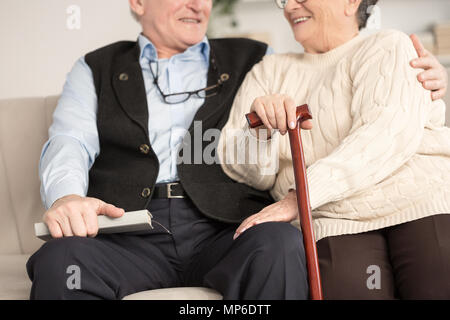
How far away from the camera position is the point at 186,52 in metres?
1.91

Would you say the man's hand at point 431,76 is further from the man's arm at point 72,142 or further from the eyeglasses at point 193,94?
the man's arm at point 72,142

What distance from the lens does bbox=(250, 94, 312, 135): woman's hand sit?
136cm

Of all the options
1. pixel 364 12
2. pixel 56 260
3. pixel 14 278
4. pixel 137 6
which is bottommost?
pixel 14 278

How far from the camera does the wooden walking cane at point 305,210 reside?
126 cm

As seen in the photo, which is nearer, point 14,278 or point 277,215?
point 277,215

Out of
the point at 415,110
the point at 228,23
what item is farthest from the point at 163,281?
the point at 228,23

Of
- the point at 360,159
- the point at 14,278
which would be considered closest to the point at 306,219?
the point at 360,159

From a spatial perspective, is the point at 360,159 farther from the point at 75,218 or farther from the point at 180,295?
the point at 75,218

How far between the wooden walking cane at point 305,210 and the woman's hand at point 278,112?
0.02 meters

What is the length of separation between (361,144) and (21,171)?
3.93 feet

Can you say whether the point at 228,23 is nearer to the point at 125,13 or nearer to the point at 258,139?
the point at 125,13

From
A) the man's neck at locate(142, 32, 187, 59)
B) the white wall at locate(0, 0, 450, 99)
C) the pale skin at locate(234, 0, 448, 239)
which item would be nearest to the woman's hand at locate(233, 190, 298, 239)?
the pale skin at locate(234, 0, 448, 239)

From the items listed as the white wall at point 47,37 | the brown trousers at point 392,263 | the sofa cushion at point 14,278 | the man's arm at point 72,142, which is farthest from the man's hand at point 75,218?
the white wall at point 47,37
